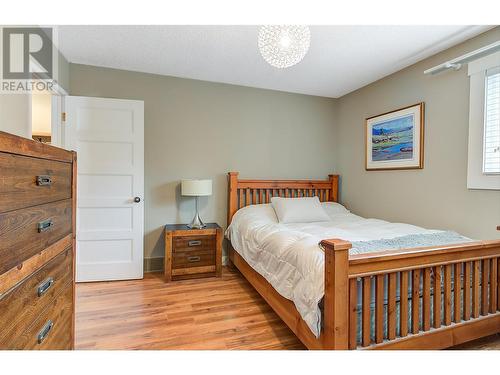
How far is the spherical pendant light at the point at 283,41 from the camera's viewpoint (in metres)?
1.60

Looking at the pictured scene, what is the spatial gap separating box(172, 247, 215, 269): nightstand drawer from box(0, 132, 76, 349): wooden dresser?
1.48 m

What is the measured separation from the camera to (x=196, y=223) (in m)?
3.14

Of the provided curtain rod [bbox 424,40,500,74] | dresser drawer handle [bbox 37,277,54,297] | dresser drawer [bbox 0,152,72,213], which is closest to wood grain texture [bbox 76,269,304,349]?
dresser drawer handle [bbox 37,277,54,297]

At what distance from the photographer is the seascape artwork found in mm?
2719

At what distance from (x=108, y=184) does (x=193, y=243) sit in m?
1.12

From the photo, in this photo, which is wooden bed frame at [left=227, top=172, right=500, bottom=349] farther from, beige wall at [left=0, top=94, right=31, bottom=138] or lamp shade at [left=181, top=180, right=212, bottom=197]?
beige wall at [left=0, top=94, right=31, bottom=138]

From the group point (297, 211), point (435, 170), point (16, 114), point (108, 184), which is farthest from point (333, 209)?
point (16, 114)

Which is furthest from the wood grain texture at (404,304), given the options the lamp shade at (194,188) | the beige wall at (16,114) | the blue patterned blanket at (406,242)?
the beige wall at (16,114)

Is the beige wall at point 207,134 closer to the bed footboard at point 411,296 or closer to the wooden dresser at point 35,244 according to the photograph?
the wooden dresser at point 35,244

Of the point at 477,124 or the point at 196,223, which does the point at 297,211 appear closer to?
the point at 196,223

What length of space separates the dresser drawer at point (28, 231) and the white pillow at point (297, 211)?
202cm

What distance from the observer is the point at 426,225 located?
2.55 meters
